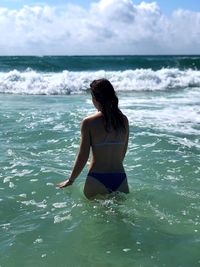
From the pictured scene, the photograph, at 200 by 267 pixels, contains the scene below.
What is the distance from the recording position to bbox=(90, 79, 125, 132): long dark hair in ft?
14.3

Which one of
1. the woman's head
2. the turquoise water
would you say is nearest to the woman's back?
the woman's head

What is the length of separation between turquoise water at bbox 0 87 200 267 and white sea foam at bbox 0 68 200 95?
1395 centimetres

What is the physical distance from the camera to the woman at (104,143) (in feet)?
14.5

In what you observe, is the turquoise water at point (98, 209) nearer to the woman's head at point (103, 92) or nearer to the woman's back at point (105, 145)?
the woman's back at point (105, 145)

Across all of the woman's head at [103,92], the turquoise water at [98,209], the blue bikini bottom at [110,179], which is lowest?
the turquoise water at [98,209]

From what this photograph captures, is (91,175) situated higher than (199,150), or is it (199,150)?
(91,175)

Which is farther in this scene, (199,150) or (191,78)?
(191,78)

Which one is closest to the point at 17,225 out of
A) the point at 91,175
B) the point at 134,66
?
the point at 91,175

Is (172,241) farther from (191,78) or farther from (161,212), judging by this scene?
(191,78)

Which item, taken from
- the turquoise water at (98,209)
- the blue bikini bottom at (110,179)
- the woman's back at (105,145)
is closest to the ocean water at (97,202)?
the turquoise water at (98,209)

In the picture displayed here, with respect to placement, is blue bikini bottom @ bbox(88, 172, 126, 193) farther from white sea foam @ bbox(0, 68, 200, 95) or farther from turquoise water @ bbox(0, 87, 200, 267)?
white sea foam @ bbox(0, 68, 200, 95)

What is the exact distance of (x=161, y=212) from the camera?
17.3 feet

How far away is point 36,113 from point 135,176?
7325 mm

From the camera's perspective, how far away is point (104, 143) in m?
4.67
